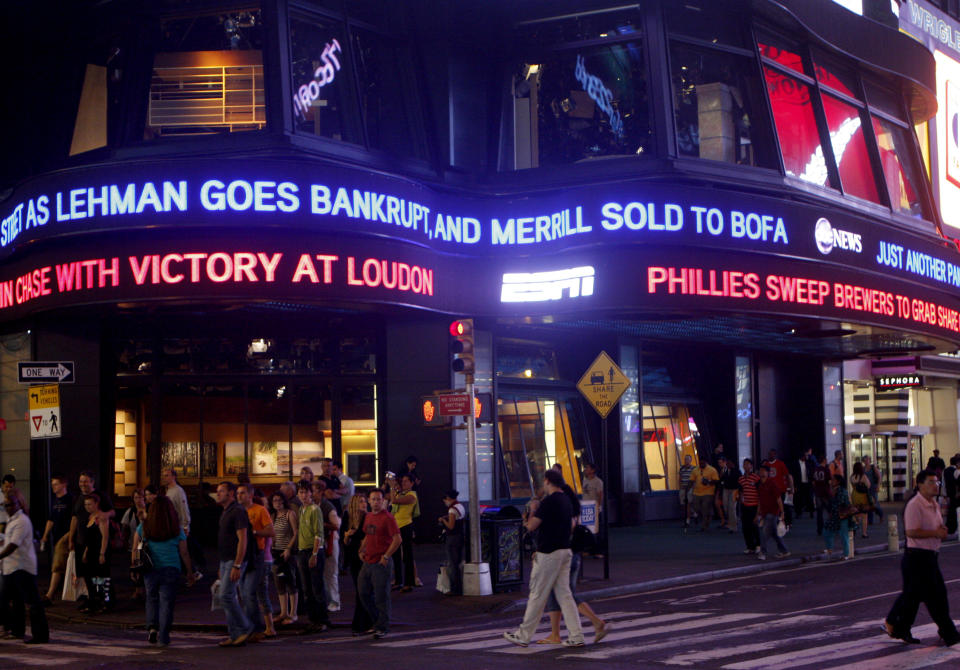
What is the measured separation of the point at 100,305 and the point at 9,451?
19.4 feet

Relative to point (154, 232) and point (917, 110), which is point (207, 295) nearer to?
point (154, 232)

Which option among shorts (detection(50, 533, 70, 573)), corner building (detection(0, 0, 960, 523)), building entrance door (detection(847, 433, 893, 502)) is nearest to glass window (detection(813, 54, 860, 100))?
corner building (detection(0, 0, 960, 523))

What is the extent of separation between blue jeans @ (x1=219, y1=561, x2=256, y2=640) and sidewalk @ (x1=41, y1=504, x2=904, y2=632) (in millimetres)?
1435

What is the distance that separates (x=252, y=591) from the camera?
14.0 meters

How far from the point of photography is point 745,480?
22562 millimetres

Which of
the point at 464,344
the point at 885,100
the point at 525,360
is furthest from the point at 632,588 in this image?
the point at 885,100

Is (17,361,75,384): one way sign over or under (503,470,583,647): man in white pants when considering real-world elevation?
over

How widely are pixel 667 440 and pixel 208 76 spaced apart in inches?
641

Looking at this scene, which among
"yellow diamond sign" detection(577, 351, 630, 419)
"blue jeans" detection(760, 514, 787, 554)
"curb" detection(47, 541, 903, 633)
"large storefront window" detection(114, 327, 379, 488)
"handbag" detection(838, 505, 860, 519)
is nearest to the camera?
"curb" detection(47, 541, 903, 633)

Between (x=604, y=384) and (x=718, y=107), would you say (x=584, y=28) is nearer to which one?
(x=718, y=107)

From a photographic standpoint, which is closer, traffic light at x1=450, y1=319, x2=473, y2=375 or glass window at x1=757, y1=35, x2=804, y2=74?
traffic light at x1=450, y1=319, x2=473, y2=375

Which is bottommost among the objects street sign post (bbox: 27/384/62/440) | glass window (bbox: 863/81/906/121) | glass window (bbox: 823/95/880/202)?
street sign post (bbox: 27/384/62/440)

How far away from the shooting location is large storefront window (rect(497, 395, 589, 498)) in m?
28.0

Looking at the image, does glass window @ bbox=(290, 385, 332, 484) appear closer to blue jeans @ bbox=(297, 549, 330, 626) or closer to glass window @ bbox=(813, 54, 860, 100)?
blue jeans @ bbox=(297, 549, 330, 626)
